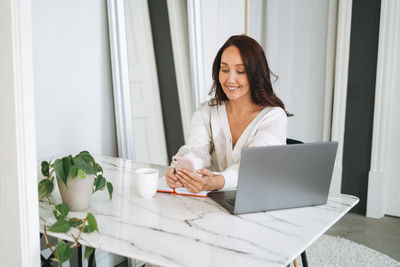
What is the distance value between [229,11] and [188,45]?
2.86 feet

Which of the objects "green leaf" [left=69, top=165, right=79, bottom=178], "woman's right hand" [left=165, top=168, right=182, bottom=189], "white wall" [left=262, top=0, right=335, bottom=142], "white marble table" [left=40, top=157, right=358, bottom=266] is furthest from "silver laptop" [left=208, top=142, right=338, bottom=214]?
"white wall" [left=262, top=0, right=335, bottom=142]

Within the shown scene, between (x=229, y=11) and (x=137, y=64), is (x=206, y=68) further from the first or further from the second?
(x=137, y=64)

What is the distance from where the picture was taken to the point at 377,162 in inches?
127

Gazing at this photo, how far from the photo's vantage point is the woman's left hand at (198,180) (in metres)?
1.32

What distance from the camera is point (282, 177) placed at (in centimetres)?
116

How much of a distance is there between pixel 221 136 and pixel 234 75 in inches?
12.2

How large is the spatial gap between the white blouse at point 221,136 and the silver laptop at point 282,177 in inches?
14.9

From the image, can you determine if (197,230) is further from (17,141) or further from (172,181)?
(17,141)

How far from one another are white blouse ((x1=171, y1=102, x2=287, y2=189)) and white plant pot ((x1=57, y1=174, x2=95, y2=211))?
614 mm

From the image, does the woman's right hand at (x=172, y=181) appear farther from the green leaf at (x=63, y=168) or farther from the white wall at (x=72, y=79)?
the white wall at (x=72, y=79)

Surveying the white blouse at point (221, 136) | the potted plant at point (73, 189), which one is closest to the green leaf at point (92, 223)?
the potted plant at point (73, 189)

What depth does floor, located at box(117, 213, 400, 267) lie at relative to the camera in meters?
2.65

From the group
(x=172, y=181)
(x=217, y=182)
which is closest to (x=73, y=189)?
(x=172, y=181)

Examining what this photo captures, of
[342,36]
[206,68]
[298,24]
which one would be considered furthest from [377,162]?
[206,68]
